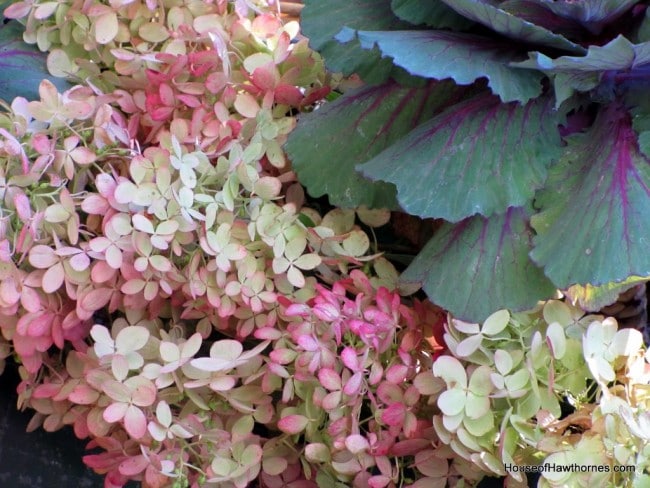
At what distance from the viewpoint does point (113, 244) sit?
0.76m

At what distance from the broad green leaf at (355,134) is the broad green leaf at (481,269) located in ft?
0.25

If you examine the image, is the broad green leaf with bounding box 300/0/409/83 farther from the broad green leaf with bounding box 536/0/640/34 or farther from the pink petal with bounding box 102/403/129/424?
the pink petal with bounding box 102/403/129/424

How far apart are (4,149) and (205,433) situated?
0.34 m

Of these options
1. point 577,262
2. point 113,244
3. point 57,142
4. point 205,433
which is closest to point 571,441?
point 577,262

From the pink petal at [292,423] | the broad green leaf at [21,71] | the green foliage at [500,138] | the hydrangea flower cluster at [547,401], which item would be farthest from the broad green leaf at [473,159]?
the broad green leaf at [21,71]

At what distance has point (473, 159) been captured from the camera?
787mm

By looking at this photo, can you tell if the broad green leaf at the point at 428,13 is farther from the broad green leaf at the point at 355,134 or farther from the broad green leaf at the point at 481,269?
the broad green leaf at the point at 481,269

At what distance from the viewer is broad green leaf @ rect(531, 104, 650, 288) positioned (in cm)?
72

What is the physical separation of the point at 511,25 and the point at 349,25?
0.20 meters

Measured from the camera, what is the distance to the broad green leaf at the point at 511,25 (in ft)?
2.36

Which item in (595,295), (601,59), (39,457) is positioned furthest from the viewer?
(39,457)

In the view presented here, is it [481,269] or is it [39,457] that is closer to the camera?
[481,269]

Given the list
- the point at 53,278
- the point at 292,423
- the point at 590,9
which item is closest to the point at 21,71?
the point at 53,278

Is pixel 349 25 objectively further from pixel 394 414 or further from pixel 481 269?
pixel 394 414
